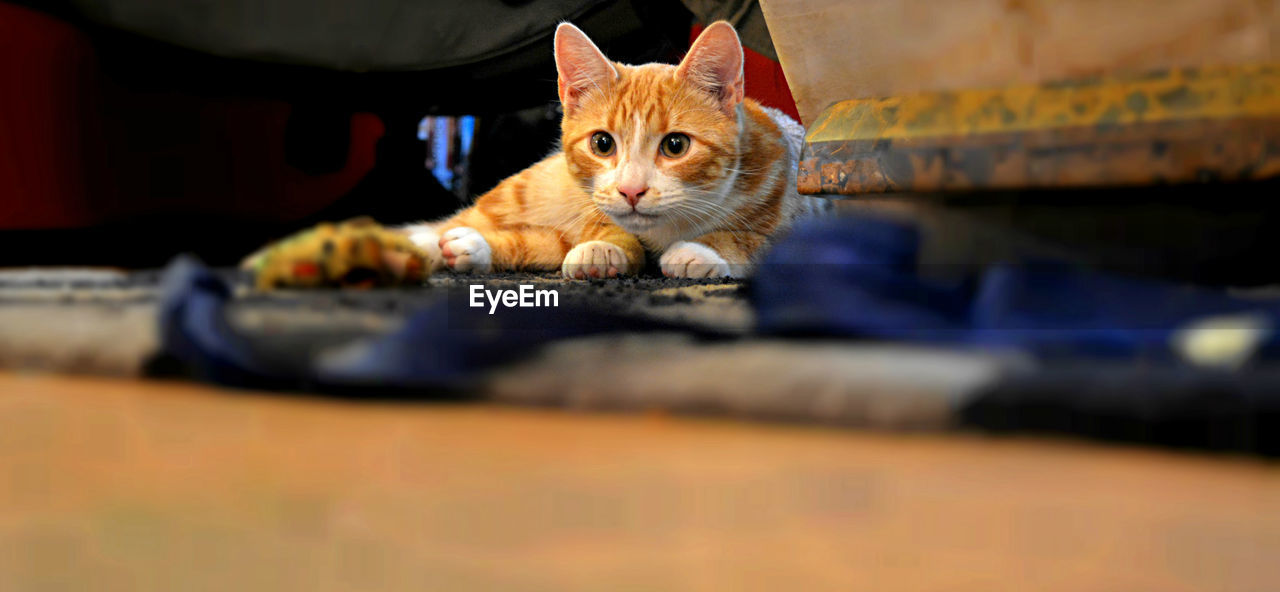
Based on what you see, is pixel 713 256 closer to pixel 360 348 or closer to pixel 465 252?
pixel 465 252

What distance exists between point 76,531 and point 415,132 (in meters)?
1.14

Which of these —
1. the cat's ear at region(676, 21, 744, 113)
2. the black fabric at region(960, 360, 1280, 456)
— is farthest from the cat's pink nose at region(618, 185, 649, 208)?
the black fabric at region(960, 360, 1280, 456)

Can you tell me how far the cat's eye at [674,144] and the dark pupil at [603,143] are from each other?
9cm

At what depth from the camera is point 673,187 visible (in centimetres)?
106

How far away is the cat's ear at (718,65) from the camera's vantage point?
1071 mm

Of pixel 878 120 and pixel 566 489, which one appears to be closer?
pixel 566 489

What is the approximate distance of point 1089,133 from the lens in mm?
536

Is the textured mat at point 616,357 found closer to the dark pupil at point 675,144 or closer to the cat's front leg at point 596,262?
the cat's front leg at point 596,262

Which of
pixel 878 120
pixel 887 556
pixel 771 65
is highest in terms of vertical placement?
pixel 771 65

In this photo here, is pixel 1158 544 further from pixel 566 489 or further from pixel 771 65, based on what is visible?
pixel 771 65

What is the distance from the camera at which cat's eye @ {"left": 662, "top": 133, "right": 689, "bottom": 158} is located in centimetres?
110

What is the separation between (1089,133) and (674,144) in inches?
25.4

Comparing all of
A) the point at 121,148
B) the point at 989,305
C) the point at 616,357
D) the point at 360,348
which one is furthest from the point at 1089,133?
the point at 121,148

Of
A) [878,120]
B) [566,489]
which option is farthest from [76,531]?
[878,120]
